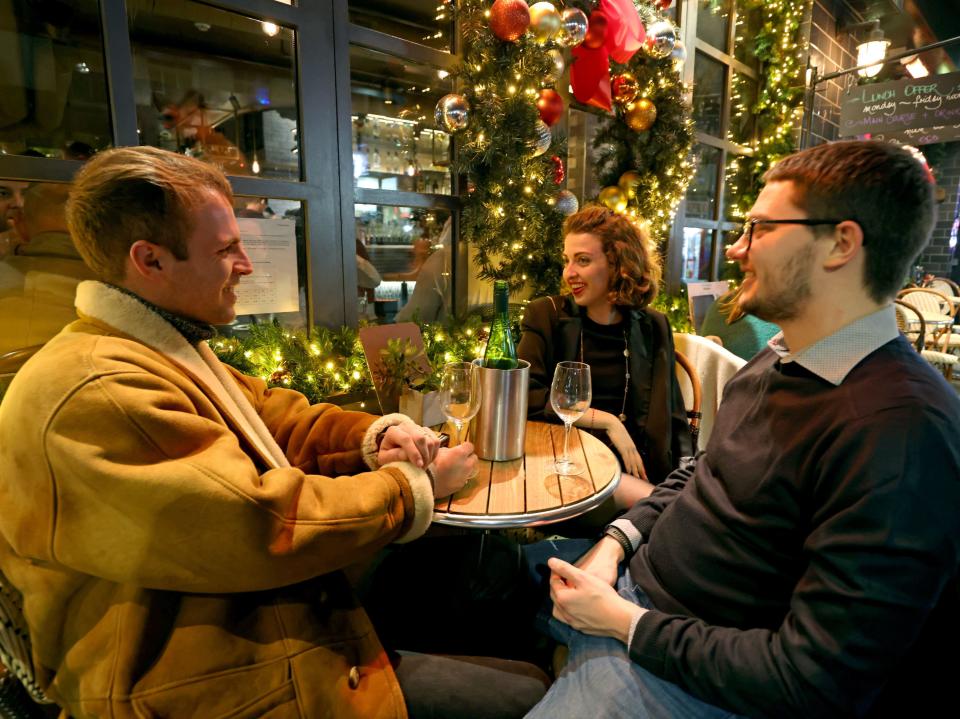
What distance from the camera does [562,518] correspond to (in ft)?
3.92

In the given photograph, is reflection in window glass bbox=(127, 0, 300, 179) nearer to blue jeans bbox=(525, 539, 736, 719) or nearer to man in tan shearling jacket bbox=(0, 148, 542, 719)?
man in tan shearling jacket bbox=(0, 148, 542, 719)

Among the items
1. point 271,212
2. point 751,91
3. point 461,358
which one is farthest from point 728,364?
point 751,91

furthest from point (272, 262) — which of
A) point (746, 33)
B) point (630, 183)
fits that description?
point (746, 33)

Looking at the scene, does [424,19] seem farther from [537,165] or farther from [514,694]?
[514,694]

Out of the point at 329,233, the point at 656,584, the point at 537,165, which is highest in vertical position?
the point at 537,165

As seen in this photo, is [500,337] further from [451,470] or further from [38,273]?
[38,273]

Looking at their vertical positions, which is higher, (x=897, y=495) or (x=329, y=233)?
(x=329, y=233)

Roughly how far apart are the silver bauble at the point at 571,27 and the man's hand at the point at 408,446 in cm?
228

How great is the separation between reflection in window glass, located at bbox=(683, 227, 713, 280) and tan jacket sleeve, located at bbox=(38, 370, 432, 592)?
180 inches

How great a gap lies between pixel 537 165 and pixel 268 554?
235cm

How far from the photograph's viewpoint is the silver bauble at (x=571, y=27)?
2.51 m

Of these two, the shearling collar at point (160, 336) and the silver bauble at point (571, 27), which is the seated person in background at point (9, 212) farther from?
the silver bauble at point (571, 27)

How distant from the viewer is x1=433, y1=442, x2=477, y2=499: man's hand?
3.95 feet

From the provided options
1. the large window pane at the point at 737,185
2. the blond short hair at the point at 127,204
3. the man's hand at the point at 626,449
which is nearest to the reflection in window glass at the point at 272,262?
the blond short hair at the point at 127,204
